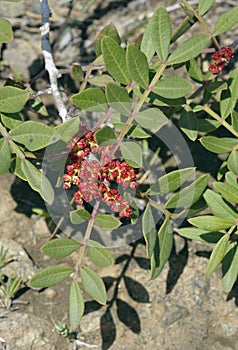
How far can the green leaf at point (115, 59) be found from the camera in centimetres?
157

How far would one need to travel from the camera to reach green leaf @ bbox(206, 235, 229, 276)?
1649 millimetres

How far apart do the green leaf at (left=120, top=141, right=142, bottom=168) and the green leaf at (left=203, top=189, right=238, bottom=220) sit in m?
0.23

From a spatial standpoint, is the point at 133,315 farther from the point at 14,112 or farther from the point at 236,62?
the point at 236,62

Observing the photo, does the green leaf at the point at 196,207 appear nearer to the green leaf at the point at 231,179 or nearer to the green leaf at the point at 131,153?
the green leaf at the point at 231,179

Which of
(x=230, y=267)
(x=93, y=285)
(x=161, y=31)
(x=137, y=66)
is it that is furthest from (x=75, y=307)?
(x=161, y=31)

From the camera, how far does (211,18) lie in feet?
8.79

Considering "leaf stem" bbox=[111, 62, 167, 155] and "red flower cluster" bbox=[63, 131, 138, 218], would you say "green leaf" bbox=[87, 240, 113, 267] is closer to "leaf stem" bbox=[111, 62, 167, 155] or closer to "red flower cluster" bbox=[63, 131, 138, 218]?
"red flower cluster" bbox=[63, 131, 138, 218]

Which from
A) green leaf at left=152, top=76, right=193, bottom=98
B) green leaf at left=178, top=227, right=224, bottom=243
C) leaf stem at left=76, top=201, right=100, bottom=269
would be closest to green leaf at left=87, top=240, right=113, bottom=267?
leaf stem at left=76, top=201, right=100, bottom=269

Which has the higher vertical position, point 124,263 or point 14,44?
point 14,44

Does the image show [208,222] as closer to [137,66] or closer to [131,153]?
[131,153]

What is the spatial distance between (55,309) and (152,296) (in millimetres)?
342

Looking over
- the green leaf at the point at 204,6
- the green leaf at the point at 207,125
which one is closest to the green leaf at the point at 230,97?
the green leaf at the point at 207,125

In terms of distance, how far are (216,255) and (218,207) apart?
5.9 inches

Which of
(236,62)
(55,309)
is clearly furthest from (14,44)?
(55,309)
